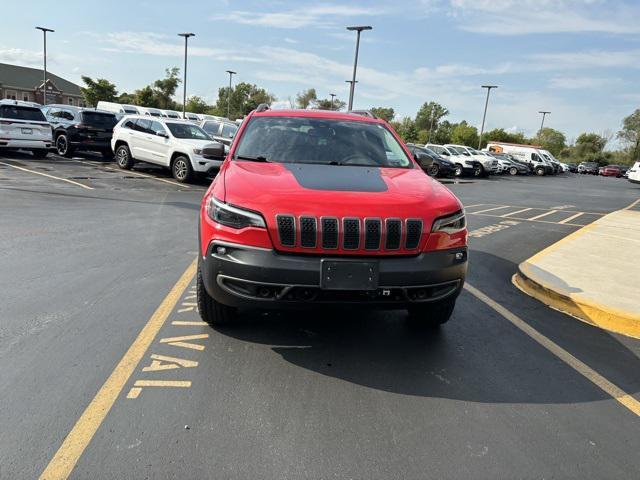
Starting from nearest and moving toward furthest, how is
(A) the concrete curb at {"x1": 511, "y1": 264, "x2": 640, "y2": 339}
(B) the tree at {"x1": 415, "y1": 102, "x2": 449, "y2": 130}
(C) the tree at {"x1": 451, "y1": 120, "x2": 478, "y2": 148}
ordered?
1. (A) the concrete curb at {"x1": 511, "y1": 264, "x2": 640, "y2": 339}
2. (C) the tree at {"x1": 451, "y1": 120, "x2": 478, "y2": 148}
3. (B) the tree at {"x1": 415, "y1": 102, "x2": 449, "y2": 130}

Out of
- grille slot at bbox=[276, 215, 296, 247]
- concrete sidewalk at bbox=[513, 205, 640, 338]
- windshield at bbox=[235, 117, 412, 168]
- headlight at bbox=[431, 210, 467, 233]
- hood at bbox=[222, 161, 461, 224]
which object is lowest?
concrete sidewalk at bbox=[513, 205, 640, 338]

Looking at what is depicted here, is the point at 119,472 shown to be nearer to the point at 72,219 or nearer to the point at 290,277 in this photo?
the point at 290,277

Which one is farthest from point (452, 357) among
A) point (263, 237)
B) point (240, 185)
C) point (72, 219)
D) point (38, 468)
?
point (72, 219)

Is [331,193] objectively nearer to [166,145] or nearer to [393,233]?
[393,233]

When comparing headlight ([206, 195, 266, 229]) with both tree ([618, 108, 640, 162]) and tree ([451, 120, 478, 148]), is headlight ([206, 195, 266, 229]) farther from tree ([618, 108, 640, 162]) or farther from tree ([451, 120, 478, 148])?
tree ([618, 108, 640, 162])

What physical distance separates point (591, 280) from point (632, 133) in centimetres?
9858

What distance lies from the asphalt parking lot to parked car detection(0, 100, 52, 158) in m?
12.8

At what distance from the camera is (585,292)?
5.50 metres

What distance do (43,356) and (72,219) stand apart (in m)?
5.45

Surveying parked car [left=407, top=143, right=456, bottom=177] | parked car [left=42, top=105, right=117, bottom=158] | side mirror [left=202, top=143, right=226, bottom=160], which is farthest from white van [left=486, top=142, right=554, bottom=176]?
side mirror [left=202, top=143, right=226, bottom=160]

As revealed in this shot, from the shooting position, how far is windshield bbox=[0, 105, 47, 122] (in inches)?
629

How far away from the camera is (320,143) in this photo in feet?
15.5

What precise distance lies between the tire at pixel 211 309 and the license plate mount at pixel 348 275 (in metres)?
1.05

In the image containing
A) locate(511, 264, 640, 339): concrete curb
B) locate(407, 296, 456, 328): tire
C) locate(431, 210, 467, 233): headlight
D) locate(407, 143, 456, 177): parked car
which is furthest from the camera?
locate(407, 143, 456, 177): parked car
